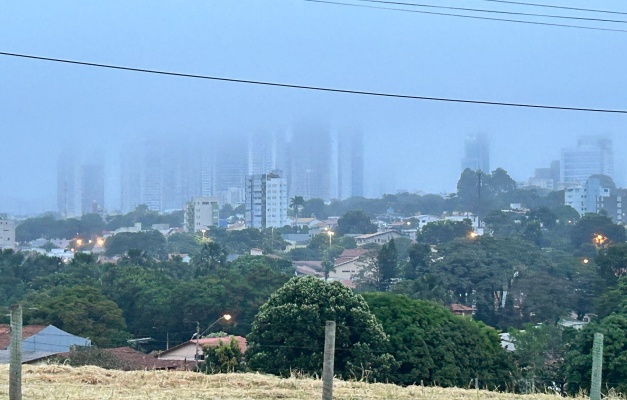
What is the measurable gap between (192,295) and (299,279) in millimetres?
10890

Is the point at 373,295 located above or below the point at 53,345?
above

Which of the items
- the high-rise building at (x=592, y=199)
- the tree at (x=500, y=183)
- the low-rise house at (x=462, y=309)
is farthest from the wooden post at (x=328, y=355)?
the tree at (x=500, y=183)

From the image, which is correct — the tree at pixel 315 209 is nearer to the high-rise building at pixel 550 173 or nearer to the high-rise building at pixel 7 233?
the high-rise building at pixel 7 233

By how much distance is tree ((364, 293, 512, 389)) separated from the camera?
1476 centimetres

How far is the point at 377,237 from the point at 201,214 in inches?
758

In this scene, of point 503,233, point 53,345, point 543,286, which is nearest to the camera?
point 53,345

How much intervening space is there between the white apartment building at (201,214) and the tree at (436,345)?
195 feet

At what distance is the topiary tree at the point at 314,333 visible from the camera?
13.5 m

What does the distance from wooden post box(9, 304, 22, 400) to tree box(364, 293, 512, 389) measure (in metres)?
10.0

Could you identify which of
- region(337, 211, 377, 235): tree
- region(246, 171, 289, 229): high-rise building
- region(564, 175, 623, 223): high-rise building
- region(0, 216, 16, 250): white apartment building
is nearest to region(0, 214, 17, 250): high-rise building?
region(0, 216, 16, 250): white apartment building

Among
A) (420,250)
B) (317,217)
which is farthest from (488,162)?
(420,250)

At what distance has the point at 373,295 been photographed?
57.1 ft

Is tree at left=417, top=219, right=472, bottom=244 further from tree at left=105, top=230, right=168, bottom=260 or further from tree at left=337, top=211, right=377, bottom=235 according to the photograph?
tree at left=105, top=230, right=168, bottom=260

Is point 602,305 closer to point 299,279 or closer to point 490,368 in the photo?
point 490,368
